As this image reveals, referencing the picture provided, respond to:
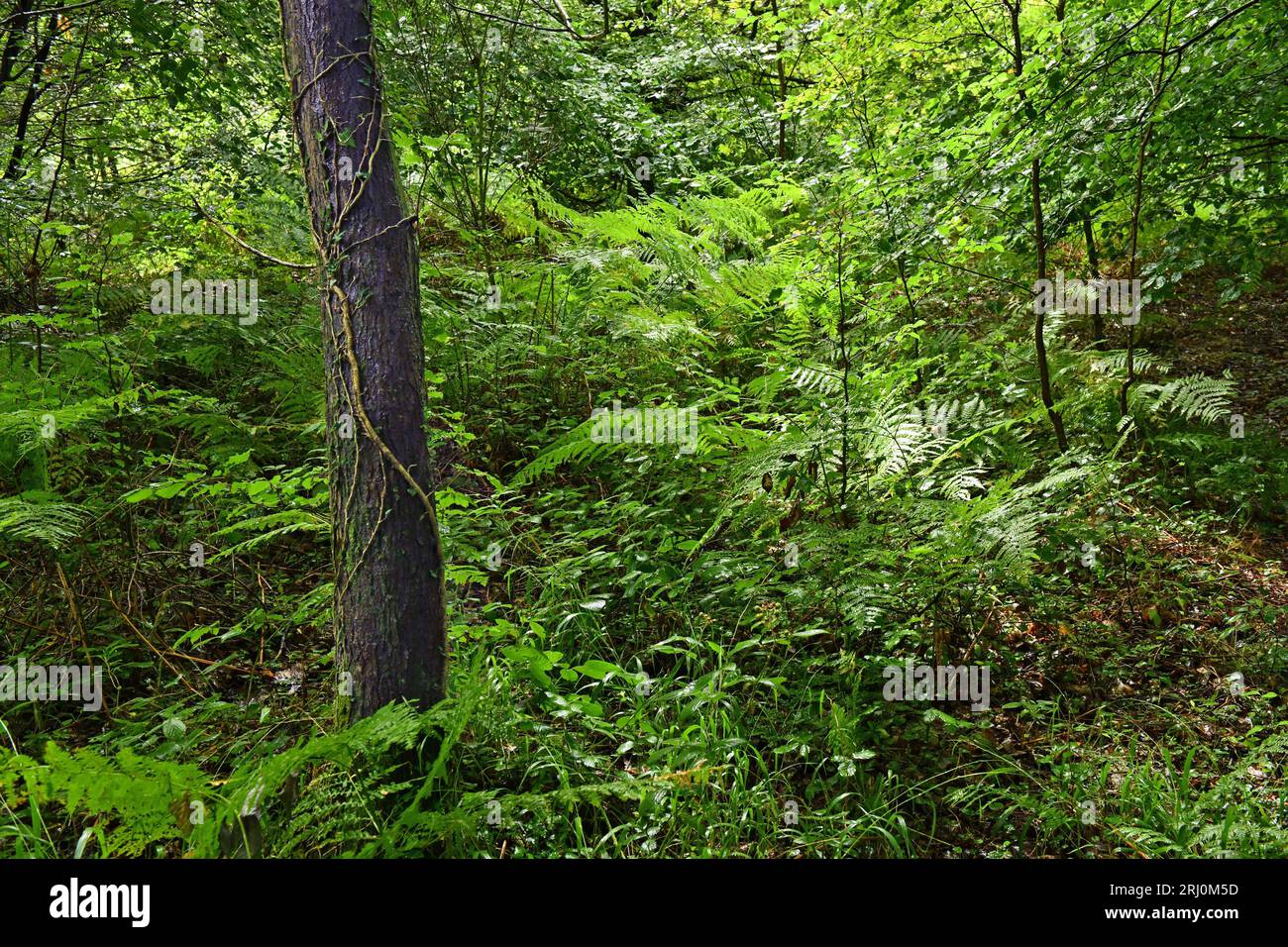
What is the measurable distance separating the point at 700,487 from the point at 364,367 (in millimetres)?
2396

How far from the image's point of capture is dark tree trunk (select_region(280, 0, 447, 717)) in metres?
2.72

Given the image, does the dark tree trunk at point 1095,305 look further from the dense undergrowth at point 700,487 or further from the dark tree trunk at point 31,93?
the dark tree trunk at point 31,93

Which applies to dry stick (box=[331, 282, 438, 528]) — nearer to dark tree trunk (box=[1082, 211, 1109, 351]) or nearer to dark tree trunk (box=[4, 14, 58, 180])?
dark tree trunk (box=[4, 14, 58, 180])

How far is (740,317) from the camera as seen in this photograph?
6488mm

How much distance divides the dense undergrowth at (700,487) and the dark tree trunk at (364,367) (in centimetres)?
30

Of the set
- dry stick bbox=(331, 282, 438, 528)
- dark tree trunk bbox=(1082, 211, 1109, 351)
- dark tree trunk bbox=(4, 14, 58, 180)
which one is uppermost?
dark tree trunk bbox=(4, 14, 58, 180)

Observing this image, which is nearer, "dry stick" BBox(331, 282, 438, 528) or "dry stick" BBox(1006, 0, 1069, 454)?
"dry stick" BBox(331, 282, 438, 528)

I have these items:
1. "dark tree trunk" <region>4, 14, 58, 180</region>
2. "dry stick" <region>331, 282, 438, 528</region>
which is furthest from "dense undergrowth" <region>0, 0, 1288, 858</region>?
"dry stick" <region>331, 282, 438, 528</region>

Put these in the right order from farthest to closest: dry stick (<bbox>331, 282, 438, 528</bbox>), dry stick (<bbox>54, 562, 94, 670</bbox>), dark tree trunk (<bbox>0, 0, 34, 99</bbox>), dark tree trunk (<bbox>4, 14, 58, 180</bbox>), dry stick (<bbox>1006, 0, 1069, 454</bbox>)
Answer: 1. dark tree trunk (<bbox>4, 14, 58, 180</bbox>)
2. dark tree trunk (<bbox>0, 0, 34, 99</bbox>)
3. dry stick (<bbox>1006, 0, 1069, 454</bbox>)
4. dry stick (<bbox>54, 562, 94, 670</bbox>)
5. dry stick (<bbox>331, 282, 438, 528</bbox>)

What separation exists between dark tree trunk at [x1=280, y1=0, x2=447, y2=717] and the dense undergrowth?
30cm

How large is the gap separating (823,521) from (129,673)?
3.45 m

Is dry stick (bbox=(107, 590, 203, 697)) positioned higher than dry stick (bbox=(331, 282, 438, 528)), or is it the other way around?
dry stick (bbox=(331, 282, 438, 528))
